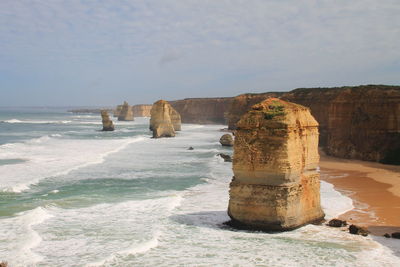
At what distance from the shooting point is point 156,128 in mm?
55281

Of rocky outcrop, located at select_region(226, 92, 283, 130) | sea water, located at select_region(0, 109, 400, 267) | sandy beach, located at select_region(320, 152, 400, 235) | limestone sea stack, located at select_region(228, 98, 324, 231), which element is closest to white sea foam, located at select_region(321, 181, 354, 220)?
sea water, located at select_region(0, 109, 400, 267)

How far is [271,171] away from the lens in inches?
510

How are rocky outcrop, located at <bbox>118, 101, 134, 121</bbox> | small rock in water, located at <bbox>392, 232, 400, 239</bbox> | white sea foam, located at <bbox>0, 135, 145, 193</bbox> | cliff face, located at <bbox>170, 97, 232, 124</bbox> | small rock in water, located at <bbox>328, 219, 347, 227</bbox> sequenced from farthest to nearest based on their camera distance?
rocky outcrop, located at <bbox>118, 101, 134, 121</bbox> → cliff face, located at <bbox>170, 97, 232, 124</bbox> → white sea foam, located at <bbox>0, 135, 145, 193</bbox> → small rock in water, located at <bbox>328, 219, 347, 227</bbox> → small rock in water, located at <bbox>392, 232, 400, 239</bbox>

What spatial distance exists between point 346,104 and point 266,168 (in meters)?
23.4

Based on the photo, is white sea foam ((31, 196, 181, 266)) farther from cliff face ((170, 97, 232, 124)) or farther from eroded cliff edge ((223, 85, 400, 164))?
cliff face ((170, 97, 232, 124))

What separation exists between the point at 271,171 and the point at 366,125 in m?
22.1

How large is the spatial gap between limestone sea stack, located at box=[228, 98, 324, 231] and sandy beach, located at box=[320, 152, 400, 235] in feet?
9.18

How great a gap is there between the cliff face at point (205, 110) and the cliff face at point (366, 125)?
72.0m

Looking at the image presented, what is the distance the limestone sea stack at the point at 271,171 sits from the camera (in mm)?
12844

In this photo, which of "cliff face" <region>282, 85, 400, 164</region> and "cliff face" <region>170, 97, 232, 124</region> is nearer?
"cliff face" <region>282, 85, 400, 164</region>

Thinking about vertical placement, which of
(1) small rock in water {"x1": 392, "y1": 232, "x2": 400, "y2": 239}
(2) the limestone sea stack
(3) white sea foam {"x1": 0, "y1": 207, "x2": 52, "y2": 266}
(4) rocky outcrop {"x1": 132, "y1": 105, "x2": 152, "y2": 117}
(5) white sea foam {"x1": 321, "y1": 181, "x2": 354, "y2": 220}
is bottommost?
(3) white sea foam {"x1": 0, "y1": 207, "x2": 52, "y2": 266}

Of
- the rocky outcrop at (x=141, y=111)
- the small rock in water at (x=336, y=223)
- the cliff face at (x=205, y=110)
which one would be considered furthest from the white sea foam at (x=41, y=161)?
the rocky outcrop at (x=141, y=111)

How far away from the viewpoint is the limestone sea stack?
506 inches

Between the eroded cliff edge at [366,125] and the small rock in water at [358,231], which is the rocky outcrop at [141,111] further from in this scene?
the small rock in water at [358,231]
